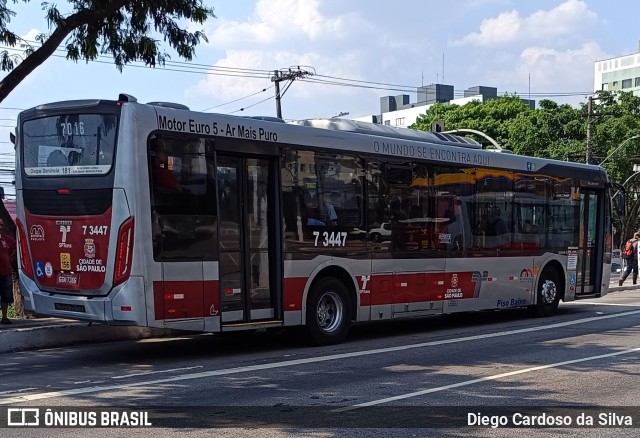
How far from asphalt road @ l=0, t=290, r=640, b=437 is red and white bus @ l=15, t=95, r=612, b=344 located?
2.42 feet

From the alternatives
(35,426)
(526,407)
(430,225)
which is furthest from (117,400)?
(430,225)

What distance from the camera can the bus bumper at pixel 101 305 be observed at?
10.2m

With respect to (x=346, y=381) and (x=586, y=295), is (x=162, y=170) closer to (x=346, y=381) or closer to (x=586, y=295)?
(x=346, y=381)

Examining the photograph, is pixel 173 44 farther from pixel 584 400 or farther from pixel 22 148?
pixel 584 400

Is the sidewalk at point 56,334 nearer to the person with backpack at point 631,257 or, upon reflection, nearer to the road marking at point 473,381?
the road marking at point 473,381

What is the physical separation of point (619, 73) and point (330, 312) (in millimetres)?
110245

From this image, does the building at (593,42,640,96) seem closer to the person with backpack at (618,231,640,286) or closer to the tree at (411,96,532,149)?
the tree at (411,96,532,149)

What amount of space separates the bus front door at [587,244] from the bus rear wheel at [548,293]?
90cm

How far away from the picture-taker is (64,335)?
13.1m

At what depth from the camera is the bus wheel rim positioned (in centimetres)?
1275

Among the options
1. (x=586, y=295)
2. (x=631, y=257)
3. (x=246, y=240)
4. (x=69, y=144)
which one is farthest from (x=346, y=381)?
(x=631, y=257)

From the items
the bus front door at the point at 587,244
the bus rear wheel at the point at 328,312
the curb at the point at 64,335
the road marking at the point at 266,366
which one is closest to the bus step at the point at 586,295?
the bus front door at the point at 587,244

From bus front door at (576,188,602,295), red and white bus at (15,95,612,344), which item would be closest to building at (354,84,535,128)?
bus front door at (576,188,602,295)

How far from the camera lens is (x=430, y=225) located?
47.8 feet
